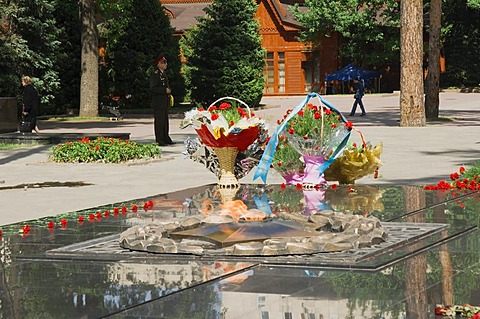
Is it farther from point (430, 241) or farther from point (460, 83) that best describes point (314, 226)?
point (460, 83)

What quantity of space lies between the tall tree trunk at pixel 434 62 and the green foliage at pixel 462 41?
34.9m

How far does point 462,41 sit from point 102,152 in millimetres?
52924

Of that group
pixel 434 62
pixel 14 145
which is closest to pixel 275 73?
pixel 434 62

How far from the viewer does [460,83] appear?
7106 centimetres

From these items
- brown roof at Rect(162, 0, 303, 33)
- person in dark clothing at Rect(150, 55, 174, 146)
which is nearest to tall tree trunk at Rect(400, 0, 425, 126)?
person in dark clothing at Rect(150, 55, 174, 146)

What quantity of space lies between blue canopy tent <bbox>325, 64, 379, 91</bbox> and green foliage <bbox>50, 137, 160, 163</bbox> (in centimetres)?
4774

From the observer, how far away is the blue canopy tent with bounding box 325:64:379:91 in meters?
68.0

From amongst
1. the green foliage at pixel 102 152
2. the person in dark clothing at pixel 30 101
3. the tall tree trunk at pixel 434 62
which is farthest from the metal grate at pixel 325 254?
the tall tree trunk at pixel 434 62

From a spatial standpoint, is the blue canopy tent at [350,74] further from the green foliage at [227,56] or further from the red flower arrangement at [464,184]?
the red flower arrangement at [464,184]

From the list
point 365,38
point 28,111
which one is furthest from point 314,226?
point 365,38

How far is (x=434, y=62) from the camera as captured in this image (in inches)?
1394

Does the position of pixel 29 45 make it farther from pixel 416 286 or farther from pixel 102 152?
pixel 416 286

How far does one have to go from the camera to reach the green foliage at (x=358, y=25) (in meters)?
67.2

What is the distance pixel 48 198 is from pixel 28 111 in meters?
14.0
